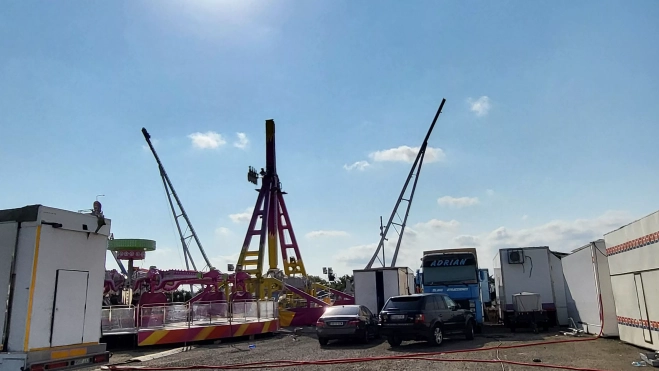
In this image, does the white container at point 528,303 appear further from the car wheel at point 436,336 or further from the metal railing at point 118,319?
the metal railing at point 118,319

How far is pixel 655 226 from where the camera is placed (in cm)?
1160

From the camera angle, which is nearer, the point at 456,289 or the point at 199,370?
the point at 199,370

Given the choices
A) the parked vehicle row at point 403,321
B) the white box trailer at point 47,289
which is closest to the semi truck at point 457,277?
the parked vehicle row at point 403,321

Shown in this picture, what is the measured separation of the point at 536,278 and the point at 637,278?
9.85 m

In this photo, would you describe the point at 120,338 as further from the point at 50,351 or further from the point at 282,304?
the point at 282,304

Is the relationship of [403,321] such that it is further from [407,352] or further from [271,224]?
[271,224]

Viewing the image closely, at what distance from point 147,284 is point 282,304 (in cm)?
930

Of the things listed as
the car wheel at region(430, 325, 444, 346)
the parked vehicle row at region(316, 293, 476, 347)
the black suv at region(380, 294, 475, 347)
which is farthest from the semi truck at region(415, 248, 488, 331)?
the car wheel at region(430, 325, 444, 346)

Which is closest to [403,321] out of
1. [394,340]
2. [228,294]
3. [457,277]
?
[394,340]

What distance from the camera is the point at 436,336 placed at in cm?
1564

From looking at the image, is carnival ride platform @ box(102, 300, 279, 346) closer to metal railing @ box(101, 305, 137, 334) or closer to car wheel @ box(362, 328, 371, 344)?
metal railing @ box(101, 305, 137, 334)

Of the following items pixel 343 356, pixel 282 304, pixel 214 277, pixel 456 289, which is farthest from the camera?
pixel 282 304

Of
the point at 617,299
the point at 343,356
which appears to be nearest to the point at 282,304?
the point at 343,356

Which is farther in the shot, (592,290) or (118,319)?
(118,319)
